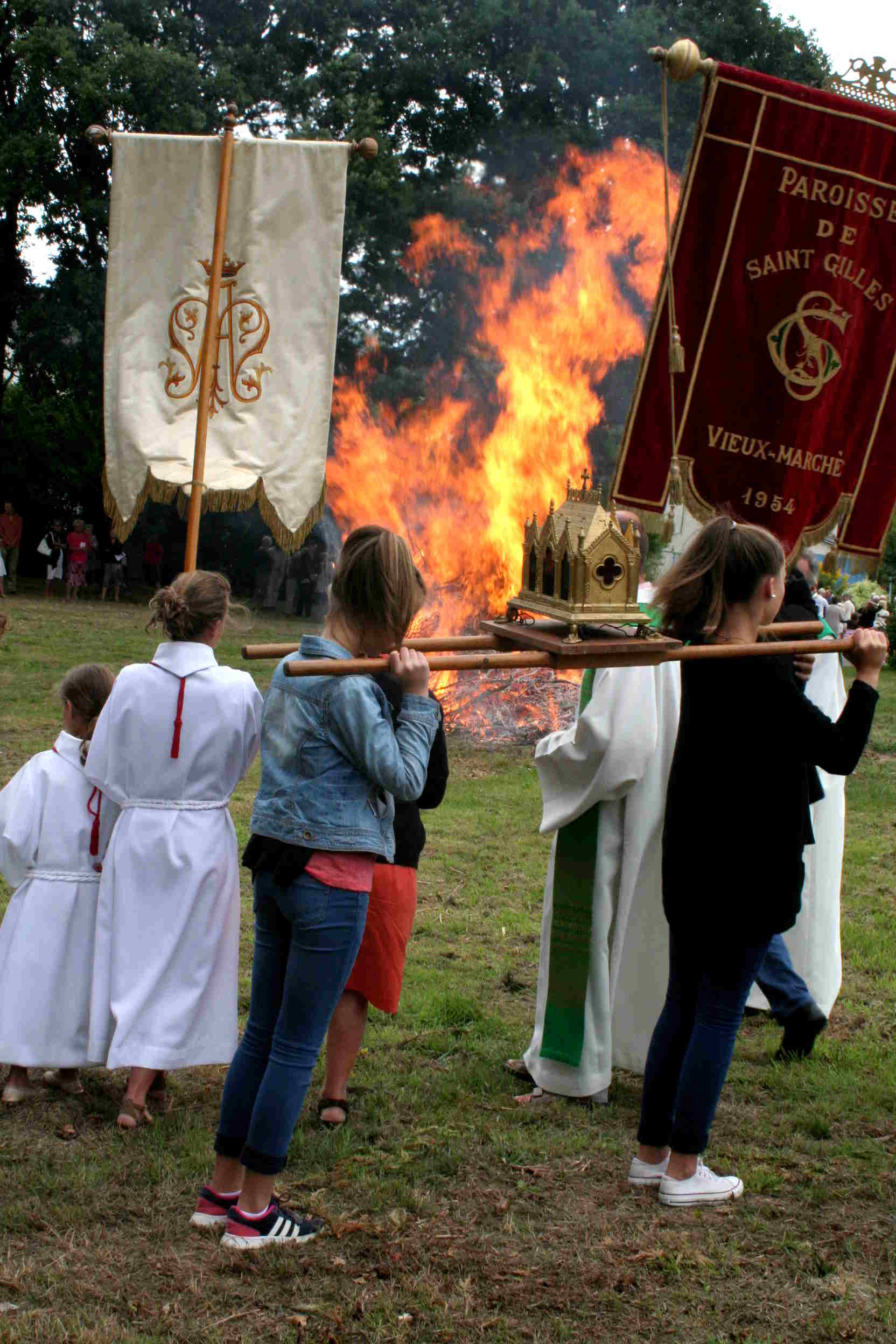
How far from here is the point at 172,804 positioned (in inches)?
171

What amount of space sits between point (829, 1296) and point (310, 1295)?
1355mm

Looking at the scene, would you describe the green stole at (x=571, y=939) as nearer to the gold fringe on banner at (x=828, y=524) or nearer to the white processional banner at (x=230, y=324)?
the gold fringe on banner at (x=828, y=524)

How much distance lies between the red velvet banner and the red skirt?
2.03 meters

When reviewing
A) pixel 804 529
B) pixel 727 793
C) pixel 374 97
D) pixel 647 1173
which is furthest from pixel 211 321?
pixel 374 97

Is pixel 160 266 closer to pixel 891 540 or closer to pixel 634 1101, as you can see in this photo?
pixel 634 1101

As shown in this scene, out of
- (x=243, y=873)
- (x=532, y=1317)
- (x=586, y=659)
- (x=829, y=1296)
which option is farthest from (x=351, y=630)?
(x=243, y=873)

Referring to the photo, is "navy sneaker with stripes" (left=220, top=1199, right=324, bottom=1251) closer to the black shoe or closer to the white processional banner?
the black shoe

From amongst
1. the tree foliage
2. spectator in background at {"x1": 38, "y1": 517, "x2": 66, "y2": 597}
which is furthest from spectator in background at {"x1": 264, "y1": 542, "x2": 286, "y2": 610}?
the tree foliage

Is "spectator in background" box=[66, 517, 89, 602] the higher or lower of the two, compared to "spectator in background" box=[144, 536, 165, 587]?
higher

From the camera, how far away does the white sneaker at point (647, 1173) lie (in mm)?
4090

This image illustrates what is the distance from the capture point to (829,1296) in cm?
354

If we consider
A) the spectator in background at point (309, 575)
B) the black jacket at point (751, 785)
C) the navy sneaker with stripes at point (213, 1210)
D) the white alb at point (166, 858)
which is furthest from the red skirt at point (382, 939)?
the spectator in background at point (309, 575)

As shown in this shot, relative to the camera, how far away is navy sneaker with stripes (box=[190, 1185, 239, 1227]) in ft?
12.2

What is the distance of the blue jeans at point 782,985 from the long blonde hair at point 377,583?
7.78 ft
